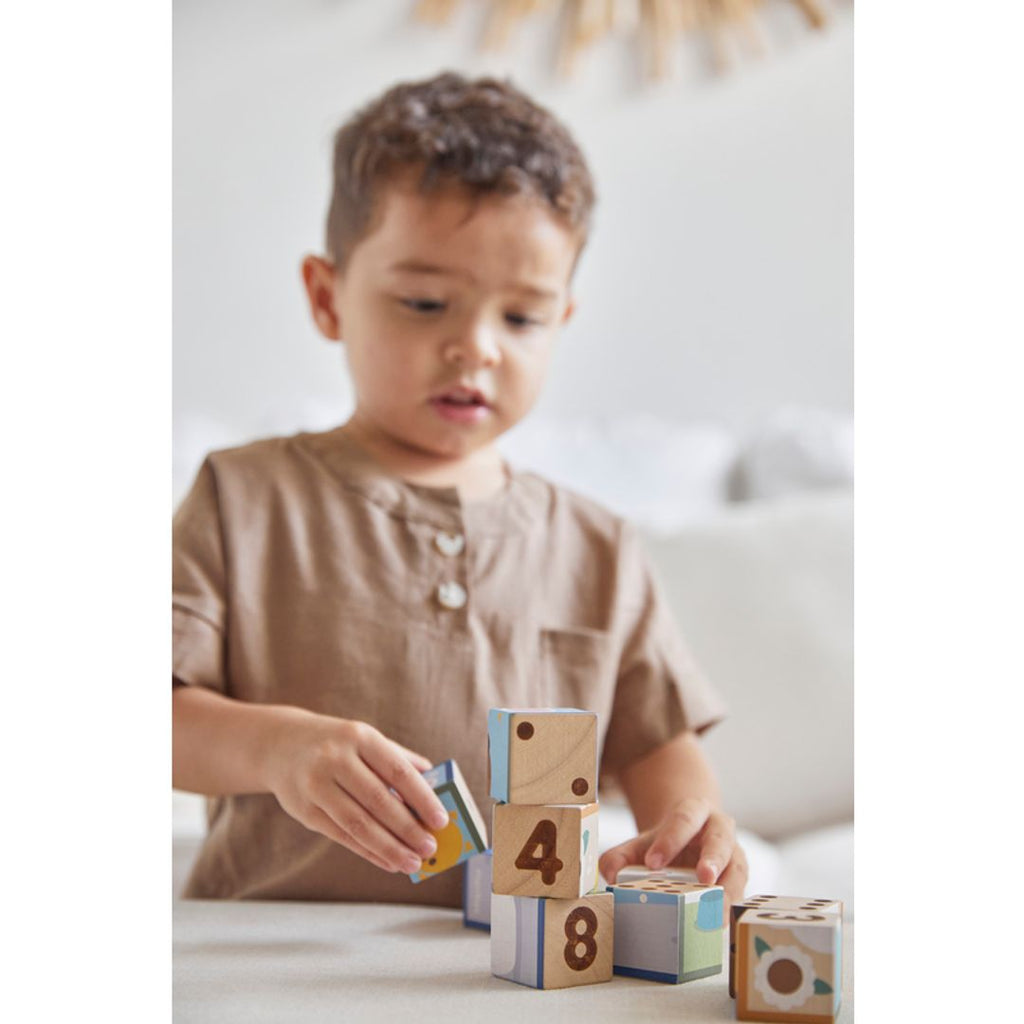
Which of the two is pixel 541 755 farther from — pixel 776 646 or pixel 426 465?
pixel 776 646

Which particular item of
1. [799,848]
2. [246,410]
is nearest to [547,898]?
[799,848]

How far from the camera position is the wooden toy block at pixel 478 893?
0.63m

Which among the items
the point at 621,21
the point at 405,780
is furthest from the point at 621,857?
the point at 621,21

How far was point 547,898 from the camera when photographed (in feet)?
1.57

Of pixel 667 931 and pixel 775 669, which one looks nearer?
pixel 667 931

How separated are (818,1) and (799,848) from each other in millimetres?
1132

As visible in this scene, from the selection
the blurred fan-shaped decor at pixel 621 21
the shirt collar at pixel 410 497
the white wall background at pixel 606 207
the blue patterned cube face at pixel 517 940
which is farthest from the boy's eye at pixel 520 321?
the blurred fan-shaped decor at pixel 621 21

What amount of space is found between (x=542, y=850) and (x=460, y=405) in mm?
402

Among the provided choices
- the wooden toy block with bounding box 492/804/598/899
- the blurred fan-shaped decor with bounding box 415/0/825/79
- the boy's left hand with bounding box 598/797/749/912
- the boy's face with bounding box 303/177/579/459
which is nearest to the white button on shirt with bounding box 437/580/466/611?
the boy's face with bounding box 303/177/579/459

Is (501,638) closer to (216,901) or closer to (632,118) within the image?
(216,901)

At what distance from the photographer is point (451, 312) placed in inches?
31.6

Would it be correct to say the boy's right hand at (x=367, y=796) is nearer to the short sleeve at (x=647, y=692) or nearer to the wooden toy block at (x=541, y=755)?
the wooden toy block at (x=541, y=755)

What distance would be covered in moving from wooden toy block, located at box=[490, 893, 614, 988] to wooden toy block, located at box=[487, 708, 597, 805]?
4 cm
